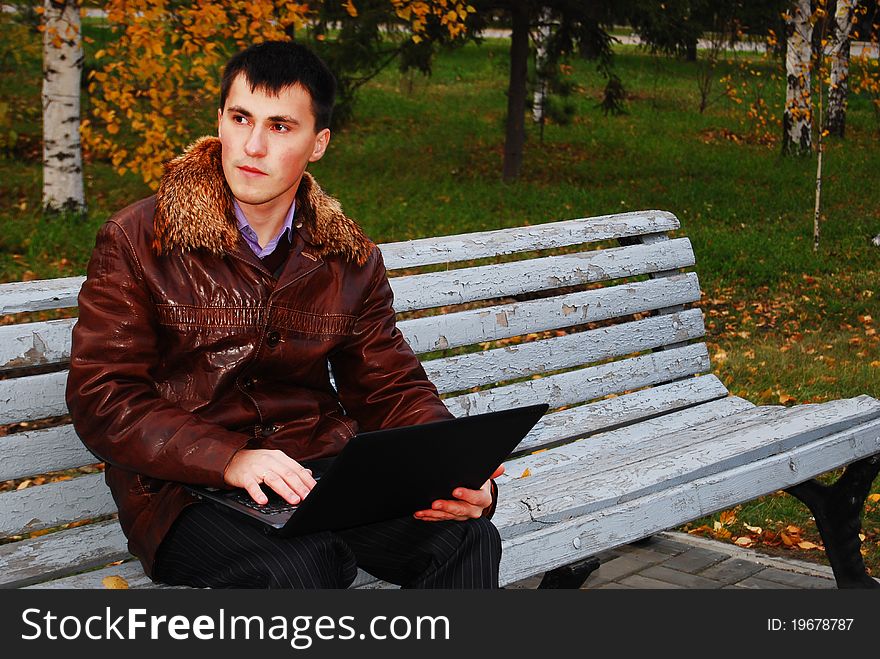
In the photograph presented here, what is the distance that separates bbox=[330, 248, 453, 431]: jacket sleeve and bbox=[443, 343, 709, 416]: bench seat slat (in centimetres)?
84

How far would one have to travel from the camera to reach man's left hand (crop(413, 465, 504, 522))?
297cm

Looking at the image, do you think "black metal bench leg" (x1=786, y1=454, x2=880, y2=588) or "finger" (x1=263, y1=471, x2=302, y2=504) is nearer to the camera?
"finger" (x1=263, y1=471, x2=302, y2=504)

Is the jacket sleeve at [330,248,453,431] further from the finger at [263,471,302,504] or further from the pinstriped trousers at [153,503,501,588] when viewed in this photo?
the finger at [263,471,302,504]

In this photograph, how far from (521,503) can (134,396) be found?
1240 mm

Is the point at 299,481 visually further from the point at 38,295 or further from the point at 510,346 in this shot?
the point at 510,346

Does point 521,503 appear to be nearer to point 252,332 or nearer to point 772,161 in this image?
point 252,332

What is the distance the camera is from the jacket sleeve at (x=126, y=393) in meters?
2.88

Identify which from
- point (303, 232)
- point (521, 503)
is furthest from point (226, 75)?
point (521, 503)

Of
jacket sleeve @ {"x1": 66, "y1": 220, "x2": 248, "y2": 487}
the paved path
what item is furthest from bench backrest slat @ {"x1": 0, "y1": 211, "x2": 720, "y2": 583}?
the paved path

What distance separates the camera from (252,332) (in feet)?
10.3

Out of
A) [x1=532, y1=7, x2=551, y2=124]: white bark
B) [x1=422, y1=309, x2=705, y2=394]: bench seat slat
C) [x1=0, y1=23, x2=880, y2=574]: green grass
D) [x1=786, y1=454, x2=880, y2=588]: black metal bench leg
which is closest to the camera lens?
A: [x1=422, y1=309, x2=705, y2=394]: bench seat slat

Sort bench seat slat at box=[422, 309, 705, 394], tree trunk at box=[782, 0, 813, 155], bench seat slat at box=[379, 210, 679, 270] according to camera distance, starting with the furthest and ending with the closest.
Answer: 1. tree trunk at box=[782, 0, 813, 155]
2. bench seat slat at box=[422, 309, 705, 394]
3. bench seat slat at box=[379, 210, 679, 270]

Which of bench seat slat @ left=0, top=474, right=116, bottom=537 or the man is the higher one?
the man
